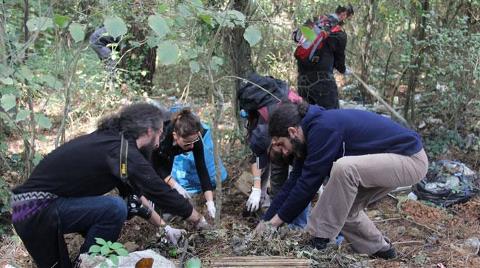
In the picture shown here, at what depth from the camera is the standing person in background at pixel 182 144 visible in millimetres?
3572

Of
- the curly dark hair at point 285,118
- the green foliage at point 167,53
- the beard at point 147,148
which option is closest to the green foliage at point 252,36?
the green foliage at point 167,53

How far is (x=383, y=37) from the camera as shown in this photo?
6.87 meters

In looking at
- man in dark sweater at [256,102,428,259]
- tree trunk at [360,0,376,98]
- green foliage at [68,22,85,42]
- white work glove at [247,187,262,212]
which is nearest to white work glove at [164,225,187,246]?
man in dark sweater at [256,102,428,259]

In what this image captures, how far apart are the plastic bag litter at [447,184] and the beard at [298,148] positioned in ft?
7.64

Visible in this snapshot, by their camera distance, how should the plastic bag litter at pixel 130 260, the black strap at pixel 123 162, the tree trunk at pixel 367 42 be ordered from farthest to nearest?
the tree trunk at pixel 367 42 < the black strap at pixel 123 162 < the plastic bag litter at pixel 130 260

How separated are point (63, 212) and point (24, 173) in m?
1.61

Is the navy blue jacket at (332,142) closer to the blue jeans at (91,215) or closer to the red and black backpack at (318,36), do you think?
the blue jeans at (91,215)

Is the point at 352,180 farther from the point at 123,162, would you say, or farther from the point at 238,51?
the point at 238,51

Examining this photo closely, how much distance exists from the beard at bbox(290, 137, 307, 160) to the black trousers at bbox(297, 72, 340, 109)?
2.49 metres

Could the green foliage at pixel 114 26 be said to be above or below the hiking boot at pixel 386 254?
above

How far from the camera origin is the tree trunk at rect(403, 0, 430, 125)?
5.74 m

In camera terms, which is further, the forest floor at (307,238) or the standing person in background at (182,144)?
the standing person in background at (182,144)

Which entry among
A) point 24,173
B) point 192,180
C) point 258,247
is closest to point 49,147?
point 24,173

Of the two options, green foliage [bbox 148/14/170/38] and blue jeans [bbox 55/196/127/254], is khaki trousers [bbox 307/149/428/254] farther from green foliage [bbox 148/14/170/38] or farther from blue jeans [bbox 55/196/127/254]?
green foliage [bbox 148/14/170/38]
